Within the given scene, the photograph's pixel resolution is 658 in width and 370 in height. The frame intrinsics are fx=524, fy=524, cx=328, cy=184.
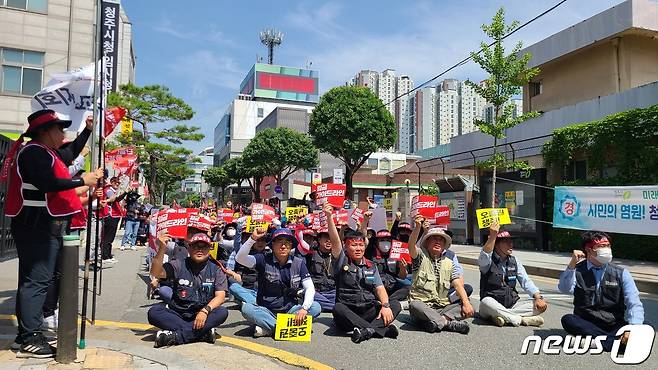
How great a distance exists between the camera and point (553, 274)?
12516 millimetres

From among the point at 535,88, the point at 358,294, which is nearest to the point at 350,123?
the point at 535,88

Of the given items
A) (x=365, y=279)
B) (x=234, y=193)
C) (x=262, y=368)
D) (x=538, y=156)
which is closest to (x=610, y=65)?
(x=538, y=156)

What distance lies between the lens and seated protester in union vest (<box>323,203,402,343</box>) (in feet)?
19.6

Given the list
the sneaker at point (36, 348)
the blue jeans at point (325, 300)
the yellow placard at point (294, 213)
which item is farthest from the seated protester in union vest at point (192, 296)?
the yellow placard at point (294, 213)

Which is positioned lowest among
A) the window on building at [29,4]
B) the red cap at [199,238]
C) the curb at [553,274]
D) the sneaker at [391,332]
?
the curb at [553,274]

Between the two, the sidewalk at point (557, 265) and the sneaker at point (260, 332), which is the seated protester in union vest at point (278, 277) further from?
the sidewalk at point (557, 265)

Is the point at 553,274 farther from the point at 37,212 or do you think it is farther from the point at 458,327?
the point at 37,212

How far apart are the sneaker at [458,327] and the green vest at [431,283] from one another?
1.18 ft

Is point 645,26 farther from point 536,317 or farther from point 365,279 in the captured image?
point 365,279

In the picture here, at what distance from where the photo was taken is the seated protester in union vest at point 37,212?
4.55 meters

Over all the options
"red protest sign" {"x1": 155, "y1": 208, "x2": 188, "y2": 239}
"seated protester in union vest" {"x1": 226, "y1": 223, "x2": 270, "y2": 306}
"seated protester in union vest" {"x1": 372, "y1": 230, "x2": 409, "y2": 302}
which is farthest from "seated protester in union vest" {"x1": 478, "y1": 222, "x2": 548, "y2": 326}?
"red protest sign" {"x1": 155, "y1": 208, "x2": 188, "y2": 239}

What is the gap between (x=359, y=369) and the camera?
16.1 feet

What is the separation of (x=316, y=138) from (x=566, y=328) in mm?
29351

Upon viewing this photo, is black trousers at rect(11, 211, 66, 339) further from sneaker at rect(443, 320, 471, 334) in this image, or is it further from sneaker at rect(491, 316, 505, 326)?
sneaker at rect(491, 316, 505, 326)
